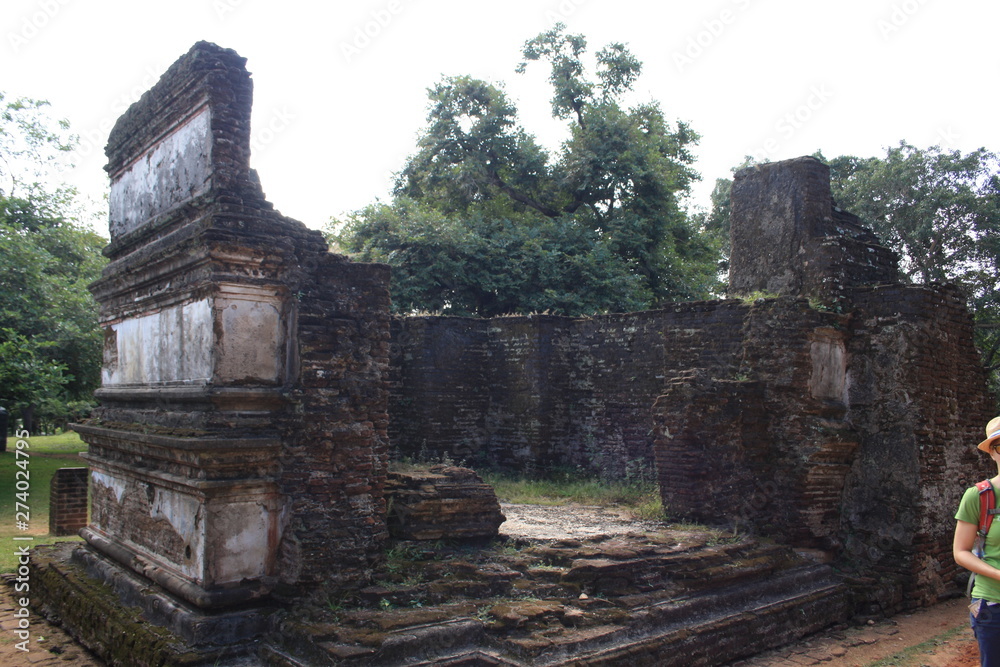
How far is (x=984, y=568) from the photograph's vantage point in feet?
11.3

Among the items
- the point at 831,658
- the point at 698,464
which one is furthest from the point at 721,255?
the point at 831,658

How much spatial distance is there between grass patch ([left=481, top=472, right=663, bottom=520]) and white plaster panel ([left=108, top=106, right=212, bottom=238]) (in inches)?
198

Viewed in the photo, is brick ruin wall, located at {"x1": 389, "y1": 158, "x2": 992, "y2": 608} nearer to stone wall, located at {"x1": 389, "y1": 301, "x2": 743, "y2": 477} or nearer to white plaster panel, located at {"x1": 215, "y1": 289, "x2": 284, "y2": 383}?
stone wall, located at {"x1": 389, "y1": 301, "x2": 743, "y2": 477}

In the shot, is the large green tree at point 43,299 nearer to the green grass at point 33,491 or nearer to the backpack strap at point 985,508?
the green grass at point 33,491

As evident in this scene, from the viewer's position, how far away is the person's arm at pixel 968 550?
3.47 metres

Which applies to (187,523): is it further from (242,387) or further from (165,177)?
(165,177)

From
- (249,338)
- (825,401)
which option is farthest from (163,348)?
(825,401)

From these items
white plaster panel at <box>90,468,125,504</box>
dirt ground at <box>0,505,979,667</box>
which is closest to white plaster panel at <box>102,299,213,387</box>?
white plaster panel at <box>90,468,125,504</box>

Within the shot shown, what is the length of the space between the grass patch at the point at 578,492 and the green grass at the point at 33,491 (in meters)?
5.22

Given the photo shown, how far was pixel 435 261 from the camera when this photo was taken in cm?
1561

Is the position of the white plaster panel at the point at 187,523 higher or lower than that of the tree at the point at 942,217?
lower

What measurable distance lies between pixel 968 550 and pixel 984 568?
0.15 m

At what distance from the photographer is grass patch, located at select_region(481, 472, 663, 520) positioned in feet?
29.3

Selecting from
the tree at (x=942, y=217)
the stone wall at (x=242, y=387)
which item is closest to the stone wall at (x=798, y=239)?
the stone wall at (x=242, y=387)
